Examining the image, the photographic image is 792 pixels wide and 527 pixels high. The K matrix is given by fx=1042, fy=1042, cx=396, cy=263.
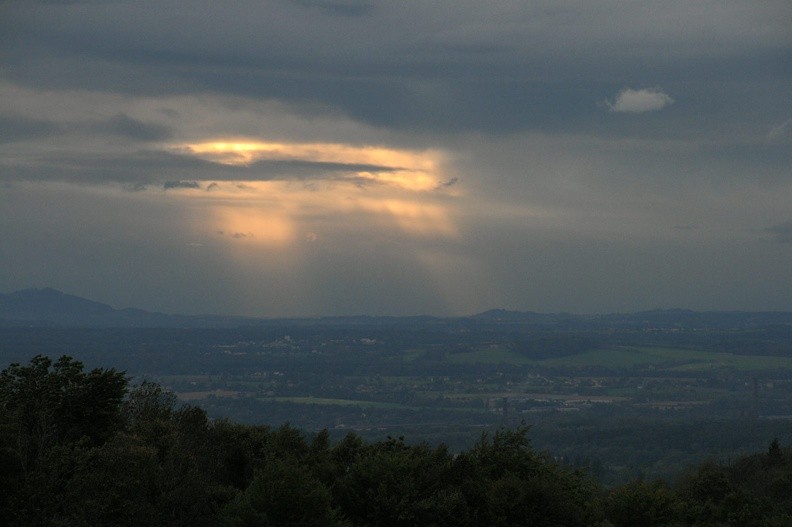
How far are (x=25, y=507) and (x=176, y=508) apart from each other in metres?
9.07

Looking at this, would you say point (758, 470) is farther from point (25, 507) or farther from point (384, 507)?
point (25, 507)

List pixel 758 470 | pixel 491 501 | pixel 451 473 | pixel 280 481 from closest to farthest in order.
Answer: pixel 280 481 → pixel 491 501 → pixel 451 473 → pixel 758 470

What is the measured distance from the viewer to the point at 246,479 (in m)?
66.1

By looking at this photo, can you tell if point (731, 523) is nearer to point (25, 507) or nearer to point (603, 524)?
point (603, 524)

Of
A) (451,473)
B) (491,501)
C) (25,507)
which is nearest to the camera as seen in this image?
(25,507)

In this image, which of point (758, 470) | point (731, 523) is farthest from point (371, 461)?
point (758, 470)

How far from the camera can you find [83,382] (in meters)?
55.2

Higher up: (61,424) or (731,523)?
(61,424)

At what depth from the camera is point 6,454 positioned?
46.4 m

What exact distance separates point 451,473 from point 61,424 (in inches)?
834

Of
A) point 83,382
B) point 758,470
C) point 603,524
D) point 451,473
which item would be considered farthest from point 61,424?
point 758,470

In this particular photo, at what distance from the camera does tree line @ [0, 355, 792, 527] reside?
4700 centimetres

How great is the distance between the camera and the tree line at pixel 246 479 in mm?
47000

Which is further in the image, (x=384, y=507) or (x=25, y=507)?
(x=384, y=507)
